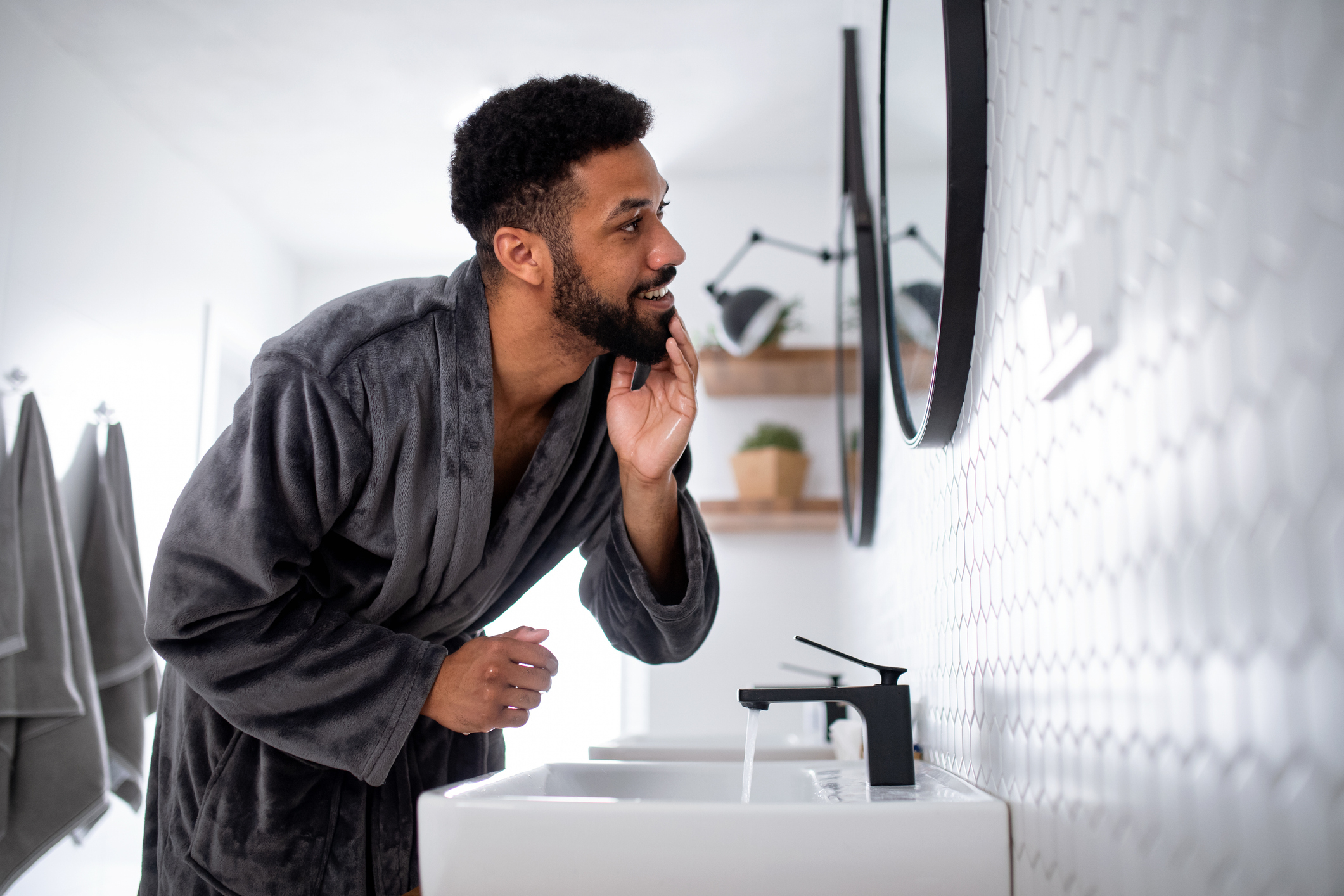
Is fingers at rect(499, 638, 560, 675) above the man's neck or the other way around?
the other way around

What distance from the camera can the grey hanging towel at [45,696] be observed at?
177 cm

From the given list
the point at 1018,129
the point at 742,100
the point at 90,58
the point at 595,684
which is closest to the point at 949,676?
the point at 1018,129

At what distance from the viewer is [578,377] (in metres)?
1.07

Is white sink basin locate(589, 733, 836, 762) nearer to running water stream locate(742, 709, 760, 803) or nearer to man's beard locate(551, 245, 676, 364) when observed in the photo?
running water stream locate(742, 709, 760, 803)

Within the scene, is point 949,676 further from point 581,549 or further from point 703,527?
point 581,549

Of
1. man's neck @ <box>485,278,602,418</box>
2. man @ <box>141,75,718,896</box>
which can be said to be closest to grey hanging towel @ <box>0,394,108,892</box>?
man @ <box>141,75,718,896</box>

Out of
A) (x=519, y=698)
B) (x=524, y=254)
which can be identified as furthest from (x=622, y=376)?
(x=519, y=698)

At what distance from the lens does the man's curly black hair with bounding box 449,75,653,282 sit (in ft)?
3.21

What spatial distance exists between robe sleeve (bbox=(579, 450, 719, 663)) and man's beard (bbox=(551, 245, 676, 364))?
18cm

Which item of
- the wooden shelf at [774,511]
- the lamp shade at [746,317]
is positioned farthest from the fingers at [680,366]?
the wooden shelf at [774,511]

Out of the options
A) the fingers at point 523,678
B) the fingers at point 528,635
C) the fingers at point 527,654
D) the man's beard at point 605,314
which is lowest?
the fingers at point 523,678

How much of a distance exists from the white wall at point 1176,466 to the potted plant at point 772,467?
1.55 metres

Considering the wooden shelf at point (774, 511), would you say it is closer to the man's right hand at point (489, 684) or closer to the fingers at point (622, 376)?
the fingers at point (622, 376)

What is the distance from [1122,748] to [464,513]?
2.23 ft
